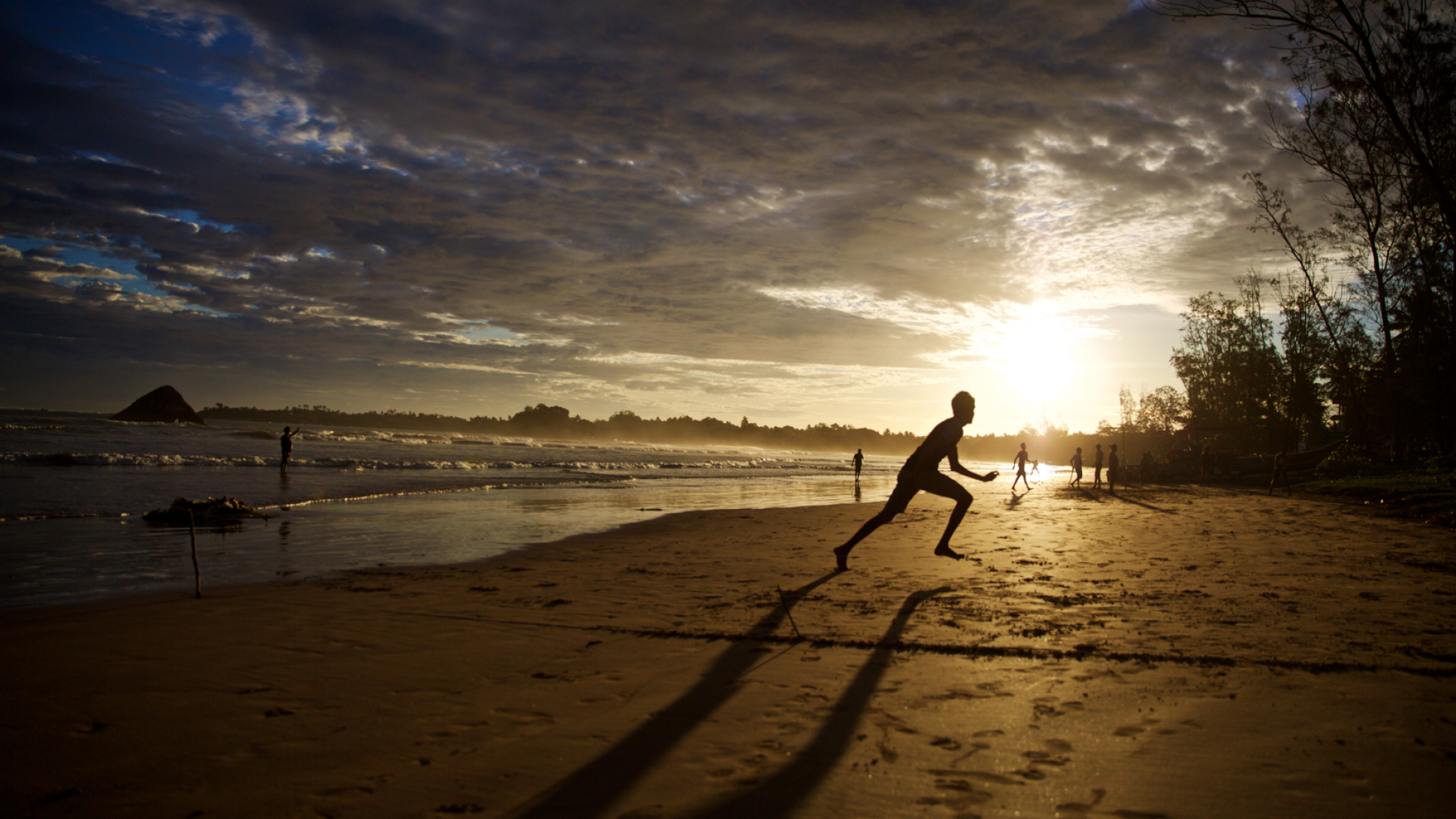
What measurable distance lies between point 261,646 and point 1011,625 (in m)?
5.62

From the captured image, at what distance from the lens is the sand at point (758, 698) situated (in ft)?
8.98

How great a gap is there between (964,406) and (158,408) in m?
77.1

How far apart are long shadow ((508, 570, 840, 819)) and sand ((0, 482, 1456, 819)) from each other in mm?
22

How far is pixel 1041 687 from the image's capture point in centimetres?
386

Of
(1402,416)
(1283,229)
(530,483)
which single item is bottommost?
(530,483)

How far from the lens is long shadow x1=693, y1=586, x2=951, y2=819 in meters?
2.60

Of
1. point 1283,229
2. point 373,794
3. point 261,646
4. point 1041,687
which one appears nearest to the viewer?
point 373,794

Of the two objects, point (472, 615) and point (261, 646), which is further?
point (472, 615)

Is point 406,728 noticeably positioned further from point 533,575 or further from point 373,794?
point 533,575

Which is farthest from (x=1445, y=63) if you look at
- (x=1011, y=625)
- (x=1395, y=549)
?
(x=1011, y=625)

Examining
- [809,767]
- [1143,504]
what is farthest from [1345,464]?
[809,767]

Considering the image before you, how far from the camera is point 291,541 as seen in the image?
10.9 meters

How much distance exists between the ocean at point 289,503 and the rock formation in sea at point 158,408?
2526 cm

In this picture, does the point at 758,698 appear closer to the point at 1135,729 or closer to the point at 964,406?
the point at 1135,729
